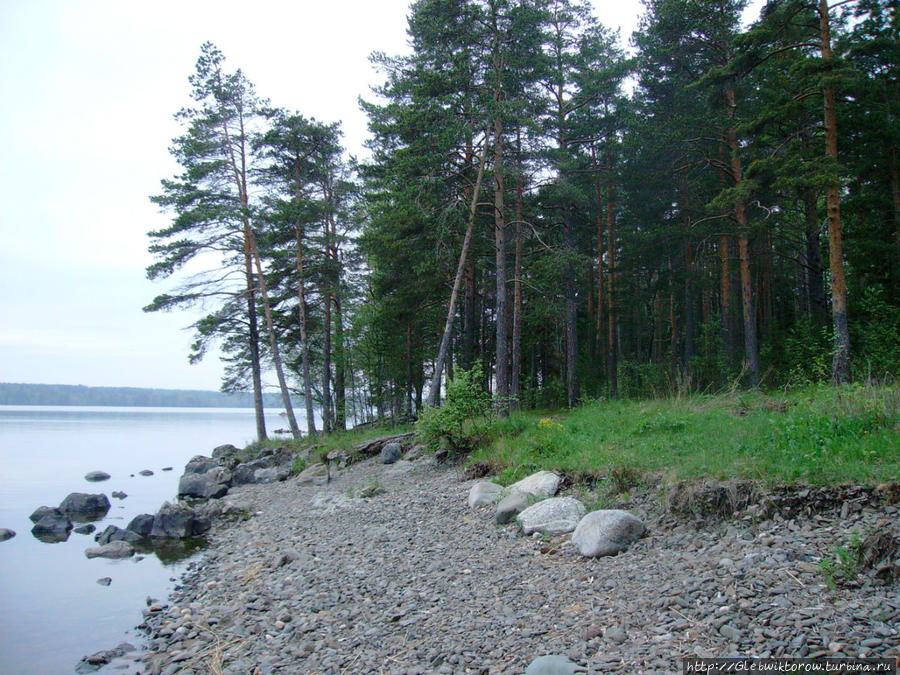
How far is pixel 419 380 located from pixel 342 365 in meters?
3.68

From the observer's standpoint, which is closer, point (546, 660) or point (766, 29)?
point (546, 660)

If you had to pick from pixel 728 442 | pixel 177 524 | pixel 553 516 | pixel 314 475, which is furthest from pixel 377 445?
pixel 728 442

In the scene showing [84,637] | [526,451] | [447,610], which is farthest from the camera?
[526,451]

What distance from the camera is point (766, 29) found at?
11.0 m

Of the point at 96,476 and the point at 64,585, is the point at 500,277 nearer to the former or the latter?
the point at 64,585

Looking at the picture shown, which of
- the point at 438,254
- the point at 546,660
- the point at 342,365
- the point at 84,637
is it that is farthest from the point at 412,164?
the point at 546,660

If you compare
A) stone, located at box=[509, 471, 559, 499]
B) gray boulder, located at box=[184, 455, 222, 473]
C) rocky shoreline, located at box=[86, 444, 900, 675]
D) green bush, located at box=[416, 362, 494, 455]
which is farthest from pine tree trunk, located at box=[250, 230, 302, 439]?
stone, located at box=[509, 471, 559, 499]

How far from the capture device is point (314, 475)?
14.4 metres

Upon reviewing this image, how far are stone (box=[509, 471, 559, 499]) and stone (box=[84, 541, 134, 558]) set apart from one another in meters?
7.88

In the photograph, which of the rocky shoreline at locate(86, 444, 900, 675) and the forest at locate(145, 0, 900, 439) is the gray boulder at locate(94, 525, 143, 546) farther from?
the forest at locate(145, 0, 900, 439)

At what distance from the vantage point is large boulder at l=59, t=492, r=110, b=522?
13945 mm

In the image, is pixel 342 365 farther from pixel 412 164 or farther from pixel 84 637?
pixel 84 637

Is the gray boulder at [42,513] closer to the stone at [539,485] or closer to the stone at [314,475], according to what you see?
the stone at [314,475]

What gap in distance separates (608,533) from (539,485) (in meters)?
2.05
